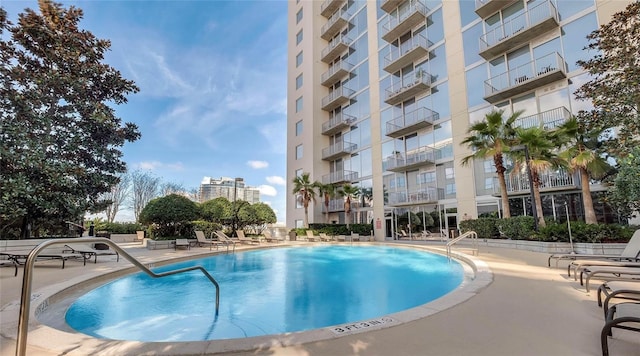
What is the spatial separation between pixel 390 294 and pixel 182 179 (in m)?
34.5

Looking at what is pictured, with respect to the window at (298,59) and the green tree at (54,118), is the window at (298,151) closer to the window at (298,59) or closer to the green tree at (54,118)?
the window at (298,59)

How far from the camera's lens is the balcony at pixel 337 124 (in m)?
25.3

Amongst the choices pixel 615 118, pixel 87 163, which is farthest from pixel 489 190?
pixel 87 163

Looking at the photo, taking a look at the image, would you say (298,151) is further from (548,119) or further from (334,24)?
(548,119)

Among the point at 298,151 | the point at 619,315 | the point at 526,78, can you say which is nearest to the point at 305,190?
the point at 298,151

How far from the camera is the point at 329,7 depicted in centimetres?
2783

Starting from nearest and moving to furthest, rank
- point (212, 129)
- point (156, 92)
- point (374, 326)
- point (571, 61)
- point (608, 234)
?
point (374, 326) < point (608, 234) < point (571, 61) < point (156, 92) < point (212, 129)

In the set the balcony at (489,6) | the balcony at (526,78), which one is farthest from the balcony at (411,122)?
the balcony at (489,6)

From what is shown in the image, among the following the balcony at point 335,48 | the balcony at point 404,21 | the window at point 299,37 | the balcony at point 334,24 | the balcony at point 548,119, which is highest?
the window at point 299,37

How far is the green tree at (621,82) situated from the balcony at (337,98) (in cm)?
1796

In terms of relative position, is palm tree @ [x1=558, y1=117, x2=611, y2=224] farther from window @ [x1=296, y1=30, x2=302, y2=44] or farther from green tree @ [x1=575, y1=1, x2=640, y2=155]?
window @ [x1=296, y1=30, x2=302, y2=44]

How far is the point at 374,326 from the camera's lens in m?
3.42

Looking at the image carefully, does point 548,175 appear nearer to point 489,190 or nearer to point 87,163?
point 489,190

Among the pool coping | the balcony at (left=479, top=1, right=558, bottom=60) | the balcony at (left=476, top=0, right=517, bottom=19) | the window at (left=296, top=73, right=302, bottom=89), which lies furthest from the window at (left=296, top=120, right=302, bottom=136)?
the pool coping
